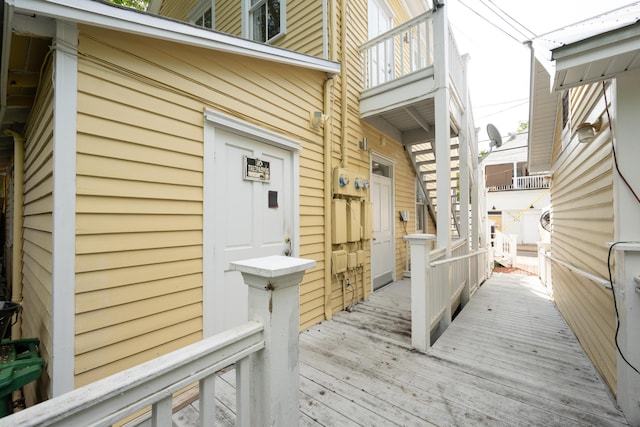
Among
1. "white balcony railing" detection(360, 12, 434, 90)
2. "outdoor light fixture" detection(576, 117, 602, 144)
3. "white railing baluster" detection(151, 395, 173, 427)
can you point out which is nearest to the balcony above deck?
"white balcony railing" detection(360, 12, 434, 90)

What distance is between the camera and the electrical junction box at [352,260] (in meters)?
3.98

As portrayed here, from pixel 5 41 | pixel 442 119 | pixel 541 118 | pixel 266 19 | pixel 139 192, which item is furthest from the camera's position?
pixel 266 19

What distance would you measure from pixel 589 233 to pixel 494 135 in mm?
3569

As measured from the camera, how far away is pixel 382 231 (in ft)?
17.3

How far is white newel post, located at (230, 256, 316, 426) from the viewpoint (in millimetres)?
1090

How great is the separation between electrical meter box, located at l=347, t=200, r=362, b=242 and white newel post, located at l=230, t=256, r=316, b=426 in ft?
9.42

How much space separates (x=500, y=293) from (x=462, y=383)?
3862 millimetres

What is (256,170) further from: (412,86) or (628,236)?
(628,236)

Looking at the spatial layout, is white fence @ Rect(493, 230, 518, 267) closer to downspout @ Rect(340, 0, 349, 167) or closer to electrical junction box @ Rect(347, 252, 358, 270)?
electrical junction box @ Rect(347, 252, 358, 270)

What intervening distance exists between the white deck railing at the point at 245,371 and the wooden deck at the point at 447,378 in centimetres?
101

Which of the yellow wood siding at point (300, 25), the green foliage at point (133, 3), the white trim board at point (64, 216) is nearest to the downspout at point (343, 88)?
the yellow wood siding at point (300, 25)

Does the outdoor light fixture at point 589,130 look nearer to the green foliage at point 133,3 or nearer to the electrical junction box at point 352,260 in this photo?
the electrical junction box at point 352,260

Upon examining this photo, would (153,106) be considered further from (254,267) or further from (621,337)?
(621,337)

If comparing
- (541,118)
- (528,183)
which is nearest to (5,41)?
(541,118)
